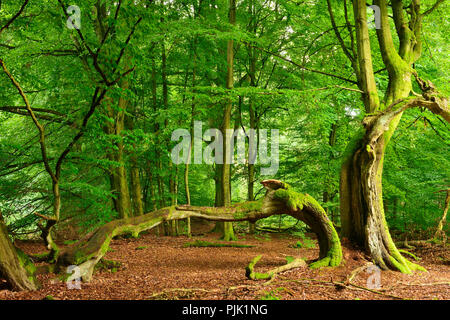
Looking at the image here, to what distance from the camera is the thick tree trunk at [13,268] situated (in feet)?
12.6

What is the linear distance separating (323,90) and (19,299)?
6.73 m

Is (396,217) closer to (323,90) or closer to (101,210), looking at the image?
(323,90)

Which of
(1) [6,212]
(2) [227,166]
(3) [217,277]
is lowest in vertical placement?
(3) [217,277]

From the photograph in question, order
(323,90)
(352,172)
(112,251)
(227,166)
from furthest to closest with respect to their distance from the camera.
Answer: (227,166) → (112,251) → (323,90) → (352,172)

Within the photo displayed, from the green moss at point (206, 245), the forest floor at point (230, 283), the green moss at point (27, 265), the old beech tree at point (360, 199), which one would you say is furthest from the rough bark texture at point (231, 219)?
the green moss at point (206, 245)

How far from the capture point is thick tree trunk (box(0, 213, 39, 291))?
3836 mm

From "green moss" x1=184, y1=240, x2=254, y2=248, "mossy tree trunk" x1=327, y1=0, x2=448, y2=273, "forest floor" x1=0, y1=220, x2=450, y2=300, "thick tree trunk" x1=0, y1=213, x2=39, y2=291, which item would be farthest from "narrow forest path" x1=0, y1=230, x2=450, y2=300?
"green moss" x1=184, y1=240, x2=254, y2=248

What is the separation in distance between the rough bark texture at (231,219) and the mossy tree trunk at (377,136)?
83 cm

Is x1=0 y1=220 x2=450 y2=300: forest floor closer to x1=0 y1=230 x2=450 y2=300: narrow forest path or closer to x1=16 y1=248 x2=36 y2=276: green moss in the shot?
x1=0 y1=230 x2=450 y2=300: narrow forest path

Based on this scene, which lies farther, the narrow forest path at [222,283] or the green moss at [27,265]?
the green moss at [27,265]

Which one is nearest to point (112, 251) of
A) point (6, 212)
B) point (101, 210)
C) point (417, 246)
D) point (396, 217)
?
point (101, 210)

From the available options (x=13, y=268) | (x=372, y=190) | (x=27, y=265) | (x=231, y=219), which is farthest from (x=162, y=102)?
(x=13, y=268)

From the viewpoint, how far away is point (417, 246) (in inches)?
325

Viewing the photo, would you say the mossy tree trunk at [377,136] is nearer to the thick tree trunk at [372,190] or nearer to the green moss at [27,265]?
the thick tree trunk at [372,190]
